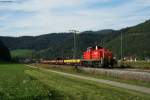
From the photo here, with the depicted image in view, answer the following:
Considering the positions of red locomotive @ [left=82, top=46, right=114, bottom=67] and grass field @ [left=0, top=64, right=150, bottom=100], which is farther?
red locomotive @ [left=82, top=46, right=114, bottom=67]

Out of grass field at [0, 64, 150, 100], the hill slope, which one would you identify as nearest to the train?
grass field at [0, 64, 150, 100]

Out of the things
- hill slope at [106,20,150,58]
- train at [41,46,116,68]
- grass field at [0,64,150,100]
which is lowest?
grass field at [0,64,150,100]

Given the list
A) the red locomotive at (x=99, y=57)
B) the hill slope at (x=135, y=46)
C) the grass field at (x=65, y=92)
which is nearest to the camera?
the grass field at (x=65, y=92)

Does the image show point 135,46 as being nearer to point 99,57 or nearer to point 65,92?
point 99,57

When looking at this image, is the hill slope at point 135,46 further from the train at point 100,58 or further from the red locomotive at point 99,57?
the train at point 100,58

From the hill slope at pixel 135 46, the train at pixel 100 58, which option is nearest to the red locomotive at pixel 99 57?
the train at pixel 100 58

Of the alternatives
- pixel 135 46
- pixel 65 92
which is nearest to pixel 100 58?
pixel 65 92

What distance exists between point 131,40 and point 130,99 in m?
170

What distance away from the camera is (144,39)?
18225 cm

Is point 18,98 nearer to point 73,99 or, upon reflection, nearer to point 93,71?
point 73,99

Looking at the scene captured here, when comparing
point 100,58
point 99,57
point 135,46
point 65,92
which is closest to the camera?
point 65,92

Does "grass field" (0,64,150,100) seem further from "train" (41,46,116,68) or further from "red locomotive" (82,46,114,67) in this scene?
"red locomotive" (82,46,114,67)

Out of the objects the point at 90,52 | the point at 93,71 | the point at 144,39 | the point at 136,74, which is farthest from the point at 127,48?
the point at 136,74

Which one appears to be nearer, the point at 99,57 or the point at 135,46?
the point at 99,57
